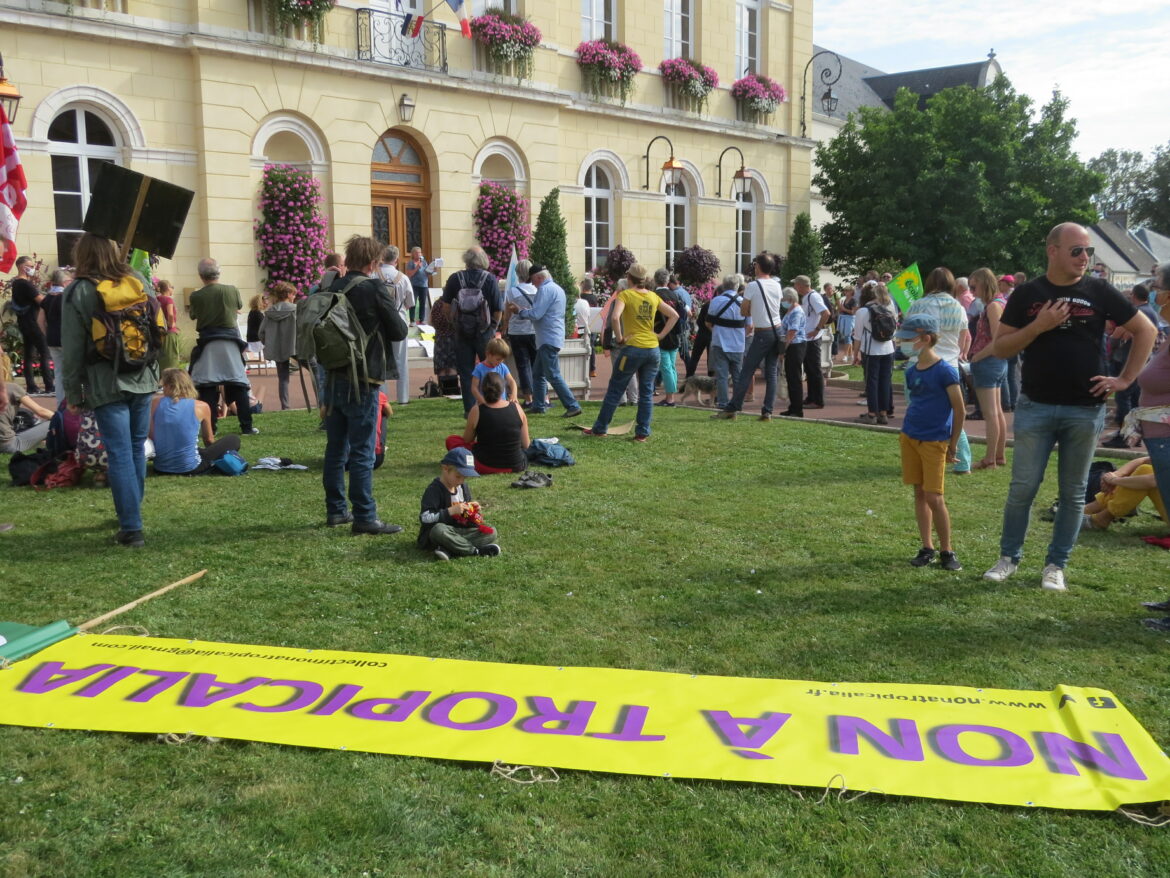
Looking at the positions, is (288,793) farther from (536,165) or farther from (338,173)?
(536,165)

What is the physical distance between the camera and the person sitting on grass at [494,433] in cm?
875

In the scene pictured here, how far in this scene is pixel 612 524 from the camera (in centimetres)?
718

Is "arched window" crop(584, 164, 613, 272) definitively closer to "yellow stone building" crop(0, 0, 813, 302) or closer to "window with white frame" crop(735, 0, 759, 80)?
"yellow stone building" crop(0, 0, 813, 302)

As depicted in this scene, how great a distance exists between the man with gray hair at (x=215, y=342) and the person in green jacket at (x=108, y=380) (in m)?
3.97

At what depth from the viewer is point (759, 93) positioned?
27375 mm

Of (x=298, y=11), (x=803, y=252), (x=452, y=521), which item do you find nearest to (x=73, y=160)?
(x=298, y=11)

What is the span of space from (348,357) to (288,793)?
12.0 feet

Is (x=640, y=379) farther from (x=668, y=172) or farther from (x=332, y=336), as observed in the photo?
(x=668, y=172)

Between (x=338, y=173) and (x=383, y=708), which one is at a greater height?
(x=338, y=173)

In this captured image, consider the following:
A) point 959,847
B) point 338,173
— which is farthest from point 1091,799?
point 338,173

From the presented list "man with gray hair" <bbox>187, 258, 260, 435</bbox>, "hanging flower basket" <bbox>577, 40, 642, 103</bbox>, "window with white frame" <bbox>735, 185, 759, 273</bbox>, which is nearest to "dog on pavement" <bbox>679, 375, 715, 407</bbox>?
"man with gray hair" <bbox>187, 258, 260, 435</bbox>

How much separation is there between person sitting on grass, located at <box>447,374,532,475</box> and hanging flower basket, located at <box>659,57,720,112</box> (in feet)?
61.8

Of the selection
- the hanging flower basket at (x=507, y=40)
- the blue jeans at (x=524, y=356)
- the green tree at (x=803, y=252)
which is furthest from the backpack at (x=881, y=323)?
the green tree at (x=803, y=252)

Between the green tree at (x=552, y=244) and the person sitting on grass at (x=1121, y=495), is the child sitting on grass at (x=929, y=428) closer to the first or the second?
the person sitting on grass at (x=1121, y=495)
